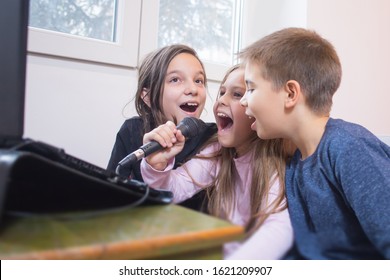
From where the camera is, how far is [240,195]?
1.56ft

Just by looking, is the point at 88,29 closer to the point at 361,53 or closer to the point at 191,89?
A: the point at 191,89

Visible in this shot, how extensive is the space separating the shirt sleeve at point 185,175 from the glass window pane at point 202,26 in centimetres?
30

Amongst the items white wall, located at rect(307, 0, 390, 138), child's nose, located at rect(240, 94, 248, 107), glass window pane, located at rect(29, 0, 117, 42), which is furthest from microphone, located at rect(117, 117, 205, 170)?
white wall, located at rect(307, 0, 390, 138)

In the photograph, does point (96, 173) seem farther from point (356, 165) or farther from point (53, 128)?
point (356, 165)

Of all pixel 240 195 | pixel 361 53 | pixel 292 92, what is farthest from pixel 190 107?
pixel 361 53

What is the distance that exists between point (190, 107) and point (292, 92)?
0.35 m

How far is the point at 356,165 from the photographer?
1.73 feet

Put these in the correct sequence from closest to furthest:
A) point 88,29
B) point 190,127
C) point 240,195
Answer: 1. point 240,195
2. point 88,29
3. point 190,127

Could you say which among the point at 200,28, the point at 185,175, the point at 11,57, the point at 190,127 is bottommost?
the point at 185,175

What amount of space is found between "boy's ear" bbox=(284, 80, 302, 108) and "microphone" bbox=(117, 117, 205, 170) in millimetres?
197

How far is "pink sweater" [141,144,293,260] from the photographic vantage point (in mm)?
341

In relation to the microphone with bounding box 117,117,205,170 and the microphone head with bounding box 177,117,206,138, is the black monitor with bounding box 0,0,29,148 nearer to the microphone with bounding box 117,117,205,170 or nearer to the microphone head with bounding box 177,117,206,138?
the microphone with bounding box 117,117,205,170

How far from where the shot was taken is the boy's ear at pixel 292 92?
0.59 metres
